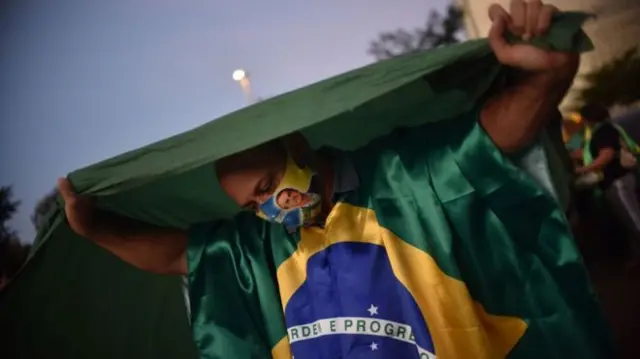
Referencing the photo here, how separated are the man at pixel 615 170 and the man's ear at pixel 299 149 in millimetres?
333

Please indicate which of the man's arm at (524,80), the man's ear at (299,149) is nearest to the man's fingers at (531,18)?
the man's arm at (524,80)

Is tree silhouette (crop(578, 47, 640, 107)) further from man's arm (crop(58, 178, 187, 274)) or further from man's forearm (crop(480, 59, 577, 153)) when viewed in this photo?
man's arm (crop(58, 178, 187, 274))

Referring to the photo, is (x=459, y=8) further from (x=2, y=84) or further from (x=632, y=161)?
(x=2, y=84)

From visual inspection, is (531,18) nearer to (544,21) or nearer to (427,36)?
(544,21)

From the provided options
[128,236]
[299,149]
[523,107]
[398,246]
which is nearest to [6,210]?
[128,236]

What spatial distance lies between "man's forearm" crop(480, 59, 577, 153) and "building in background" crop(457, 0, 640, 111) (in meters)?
0.07

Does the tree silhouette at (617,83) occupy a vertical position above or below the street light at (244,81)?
below

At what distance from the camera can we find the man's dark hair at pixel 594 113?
68cm

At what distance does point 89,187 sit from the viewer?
71cm

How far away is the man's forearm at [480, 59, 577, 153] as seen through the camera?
575mm

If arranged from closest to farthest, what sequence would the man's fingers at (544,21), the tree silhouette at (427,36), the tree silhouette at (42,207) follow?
the man's fingers at (544,21) < the tree silhouette at (427,36) < the tree silhouette at (42,207)

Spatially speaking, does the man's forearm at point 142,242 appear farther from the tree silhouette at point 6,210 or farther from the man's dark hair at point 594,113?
the man's dark hair at point 594,113

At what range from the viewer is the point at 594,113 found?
2.26 ft

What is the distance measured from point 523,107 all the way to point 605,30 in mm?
156
